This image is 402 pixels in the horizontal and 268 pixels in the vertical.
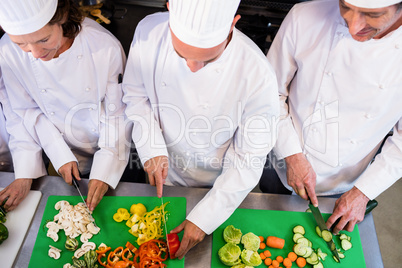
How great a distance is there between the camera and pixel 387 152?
5.24ft

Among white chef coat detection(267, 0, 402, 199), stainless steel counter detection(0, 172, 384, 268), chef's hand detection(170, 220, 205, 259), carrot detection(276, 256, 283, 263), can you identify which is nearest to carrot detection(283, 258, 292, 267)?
carrot detection(276, 256, 283, 263)

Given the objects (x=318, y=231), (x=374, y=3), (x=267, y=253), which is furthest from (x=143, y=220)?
(x=374, y=3)

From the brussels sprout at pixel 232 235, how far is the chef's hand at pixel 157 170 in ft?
1.06

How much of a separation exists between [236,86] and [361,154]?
722 mm

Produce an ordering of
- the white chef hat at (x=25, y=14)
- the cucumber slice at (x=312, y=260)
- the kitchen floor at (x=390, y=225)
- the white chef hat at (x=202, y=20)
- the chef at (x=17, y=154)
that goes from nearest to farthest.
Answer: the white chef hat at (x=202, y=20) → the white chef hat at (x=25, y=14) → the cucumber slice at (x=312, y=260) → the chef at (x=17, y=154) → the kitchen floor at (x=390, y=225)

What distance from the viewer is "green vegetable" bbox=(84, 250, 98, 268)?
4.57 ft

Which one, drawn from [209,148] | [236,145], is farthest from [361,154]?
[209,148]

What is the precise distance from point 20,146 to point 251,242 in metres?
1.14

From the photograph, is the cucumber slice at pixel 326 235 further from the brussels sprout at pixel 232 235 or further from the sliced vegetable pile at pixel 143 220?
the sliced vegetable pile at pixel 143 220

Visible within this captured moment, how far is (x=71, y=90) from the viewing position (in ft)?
5.33

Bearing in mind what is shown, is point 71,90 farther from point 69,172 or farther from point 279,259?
point 279,259

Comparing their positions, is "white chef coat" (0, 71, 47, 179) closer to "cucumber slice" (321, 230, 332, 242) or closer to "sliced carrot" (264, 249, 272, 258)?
"sliced carrot" (264, 249, 272, 258)

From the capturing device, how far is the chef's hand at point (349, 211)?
154 centimetres

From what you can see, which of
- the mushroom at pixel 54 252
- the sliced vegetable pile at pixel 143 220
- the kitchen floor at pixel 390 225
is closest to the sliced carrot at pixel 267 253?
the sliced vegetable pile at pixel 143 220
